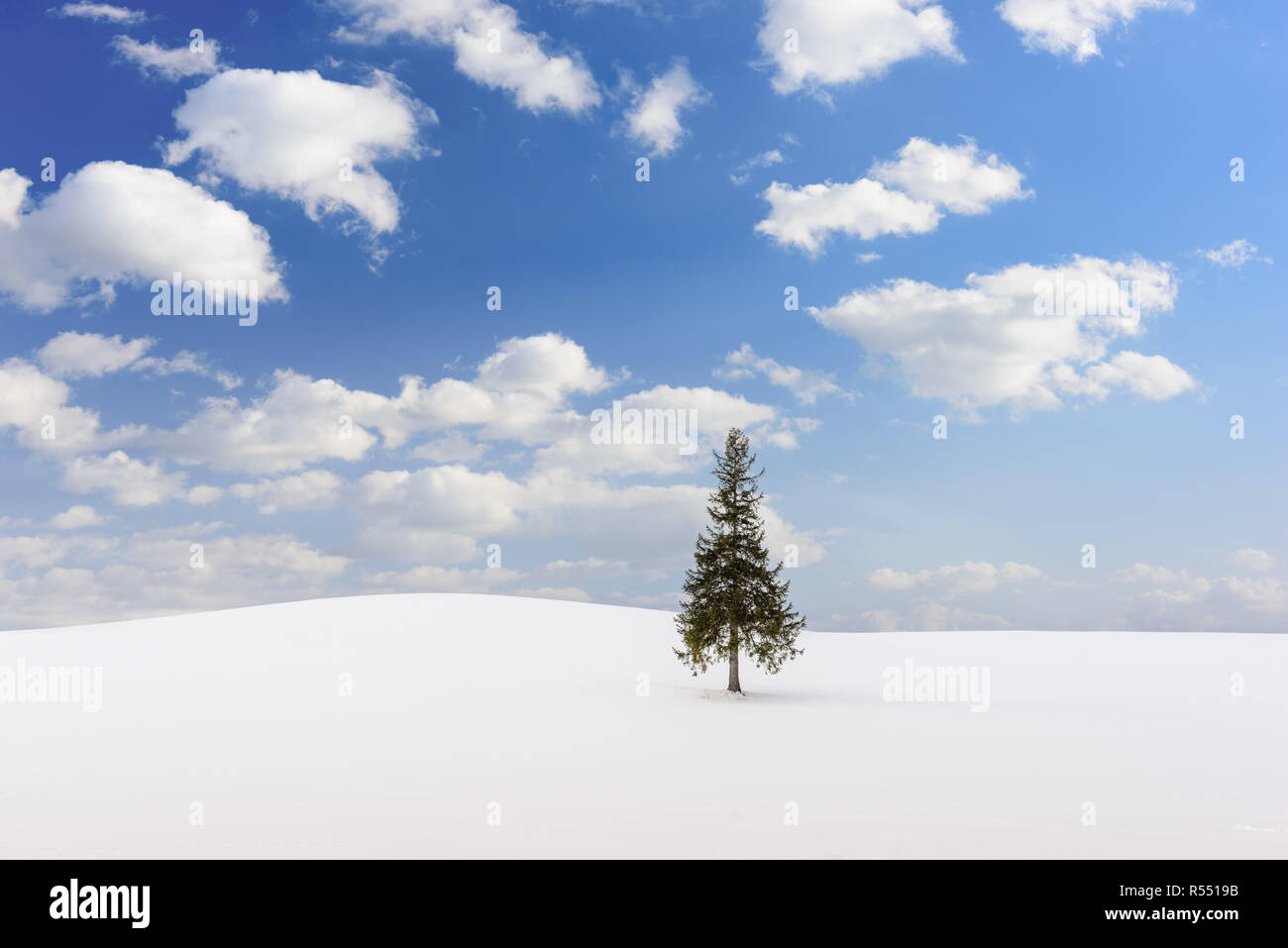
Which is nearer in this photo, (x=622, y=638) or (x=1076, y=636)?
(x=622, y=638)

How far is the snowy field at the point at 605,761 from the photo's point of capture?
13898mm

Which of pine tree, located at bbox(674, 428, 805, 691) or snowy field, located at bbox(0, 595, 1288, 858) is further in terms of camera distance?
pine tree, located at bbox(674, 428, 805, 691)

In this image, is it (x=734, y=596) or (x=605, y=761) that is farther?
(x=734, y=596)

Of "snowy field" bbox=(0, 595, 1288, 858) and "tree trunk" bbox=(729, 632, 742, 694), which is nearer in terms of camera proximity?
"snowy field" bbox=(0, 595, 1288, 858)

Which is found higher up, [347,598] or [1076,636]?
[347,598]

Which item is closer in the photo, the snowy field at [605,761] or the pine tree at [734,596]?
the snowy field at [605,761]

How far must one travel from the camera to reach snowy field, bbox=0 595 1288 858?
13.9 metres

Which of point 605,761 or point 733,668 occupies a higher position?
point 733,668

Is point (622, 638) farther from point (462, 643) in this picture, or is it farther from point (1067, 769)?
point (1067, 769)

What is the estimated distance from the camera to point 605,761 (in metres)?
20.3

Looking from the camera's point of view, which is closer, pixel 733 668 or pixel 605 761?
pixel 605 761

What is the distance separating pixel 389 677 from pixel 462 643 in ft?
36.1
